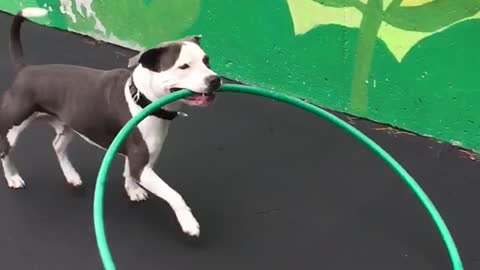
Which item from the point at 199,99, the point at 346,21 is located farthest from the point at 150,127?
the point at 346,21

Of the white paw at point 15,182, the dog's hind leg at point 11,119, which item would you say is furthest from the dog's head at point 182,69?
the white paw at point 15,182

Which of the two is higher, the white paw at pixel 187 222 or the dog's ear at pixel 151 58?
the dog's ear at pixel 151 58

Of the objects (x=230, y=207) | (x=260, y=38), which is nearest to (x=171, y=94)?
(x=230, y=207)

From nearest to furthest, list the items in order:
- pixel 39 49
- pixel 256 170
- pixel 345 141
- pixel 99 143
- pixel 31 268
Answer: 1. pixel 31 268
2. pixel 99 143
3. pixel 256 170
4. pixel 345 141
5. pixel 39 49

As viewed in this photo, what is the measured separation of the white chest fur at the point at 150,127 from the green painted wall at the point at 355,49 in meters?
1.56

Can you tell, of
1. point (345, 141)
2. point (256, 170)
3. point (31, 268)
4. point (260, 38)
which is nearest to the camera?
point (31, 268)

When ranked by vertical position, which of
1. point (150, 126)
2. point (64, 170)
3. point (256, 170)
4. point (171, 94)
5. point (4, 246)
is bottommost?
point (4, 246)

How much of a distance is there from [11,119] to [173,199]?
0.86 meters

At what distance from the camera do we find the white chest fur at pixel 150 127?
2.87 metres

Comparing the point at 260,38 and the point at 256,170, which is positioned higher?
the point at 260,38

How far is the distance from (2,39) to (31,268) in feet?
9.25

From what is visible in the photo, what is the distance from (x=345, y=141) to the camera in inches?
151

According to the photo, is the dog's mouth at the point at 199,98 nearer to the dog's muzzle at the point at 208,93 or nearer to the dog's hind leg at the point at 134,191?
the dog's muzzle at the point at 208,93

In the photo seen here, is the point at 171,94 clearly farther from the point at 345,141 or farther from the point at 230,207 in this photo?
the point at 345,141
